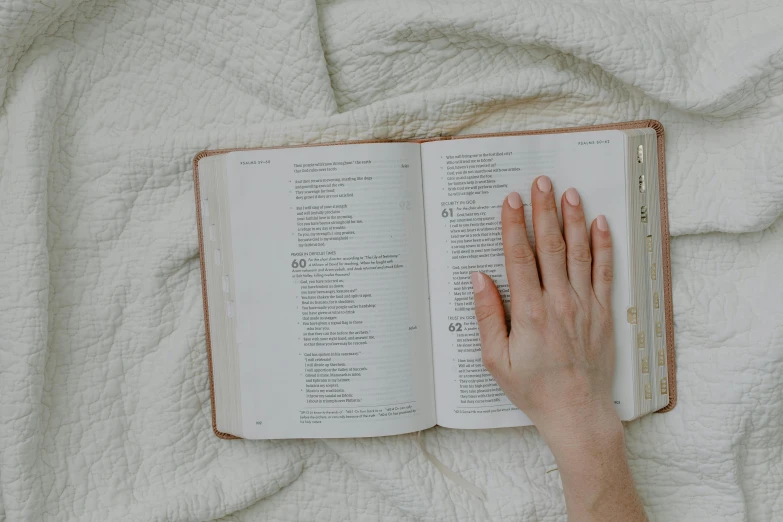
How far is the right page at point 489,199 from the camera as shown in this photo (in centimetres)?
80

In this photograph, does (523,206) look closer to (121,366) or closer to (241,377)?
(241,377)

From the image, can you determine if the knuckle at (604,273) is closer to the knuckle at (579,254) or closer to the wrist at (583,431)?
the knuckle at (579,254)

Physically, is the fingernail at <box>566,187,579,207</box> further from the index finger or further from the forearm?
the forearm

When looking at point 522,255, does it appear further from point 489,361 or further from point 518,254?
point 489,361

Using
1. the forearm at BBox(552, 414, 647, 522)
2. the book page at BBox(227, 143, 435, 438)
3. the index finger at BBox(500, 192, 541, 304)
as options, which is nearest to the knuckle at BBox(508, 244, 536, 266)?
the index finger at BBox(500, 192, 541, 304)

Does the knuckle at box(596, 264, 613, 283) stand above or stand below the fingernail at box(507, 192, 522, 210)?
below

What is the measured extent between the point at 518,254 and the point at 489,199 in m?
0.08

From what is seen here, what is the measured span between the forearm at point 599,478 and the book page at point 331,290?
19 centimetres

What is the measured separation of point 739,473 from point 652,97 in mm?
503

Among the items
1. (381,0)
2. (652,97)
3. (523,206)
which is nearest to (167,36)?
(381,0)

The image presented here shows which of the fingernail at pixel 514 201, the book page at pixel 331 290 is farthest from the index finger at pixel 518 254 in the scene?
the book page at pixel 331 290

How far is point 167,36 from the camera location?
33.0 inches

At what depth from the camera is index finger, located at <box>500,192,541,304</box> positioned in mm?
776

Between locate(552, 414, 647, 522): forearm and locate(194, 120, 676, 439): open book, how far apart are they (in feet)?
0.24
